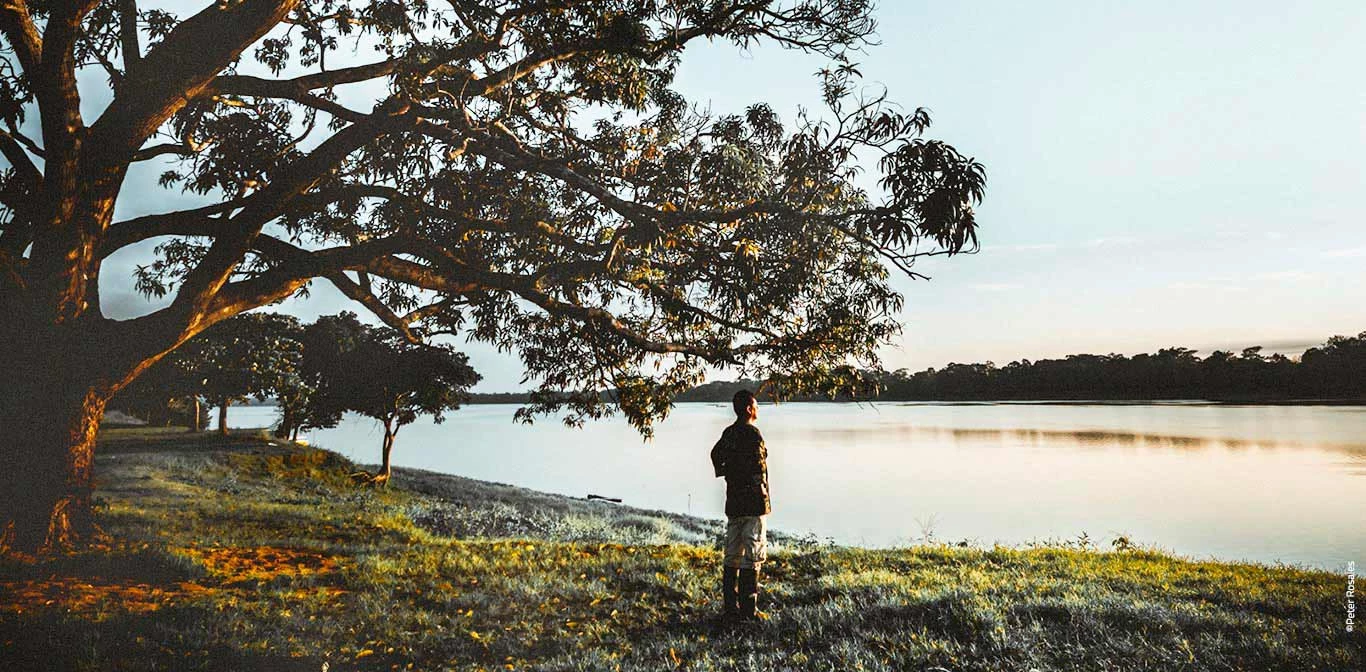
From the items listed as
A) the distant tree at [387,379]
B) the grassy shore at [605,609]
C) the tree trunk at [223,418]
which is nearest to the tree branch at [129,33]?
the grassy shore at [605,609]

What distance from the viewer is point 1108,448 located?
197 feet

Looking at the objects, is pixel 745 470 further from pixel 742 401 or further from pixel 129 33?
pixel 129 33

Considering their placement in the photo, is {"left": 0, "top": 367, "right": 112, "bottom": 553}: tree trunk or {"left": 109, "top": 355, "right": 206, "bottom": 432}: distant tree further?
{"left": 109, "top": 355, "right": 206, "bottom": 432}: distant tree

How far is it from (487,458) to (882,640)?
243ft

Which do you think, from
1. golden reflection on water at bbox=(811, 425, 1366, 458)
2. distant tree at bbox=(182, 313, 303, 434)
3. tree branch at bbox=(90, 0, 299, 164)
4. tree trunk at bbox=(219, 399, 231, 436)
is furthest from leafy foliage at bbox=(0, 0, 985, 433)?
golden reflection on water at bbox=(811, 425, 1366, 458)

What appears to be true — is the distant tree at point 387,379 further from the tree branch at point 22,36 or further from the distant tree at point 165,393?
the tree branch at point 22,36

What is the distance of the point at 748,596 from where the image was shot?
7.72 m

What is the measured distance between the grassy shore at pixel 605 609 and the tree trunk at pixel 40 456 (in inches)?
26.1

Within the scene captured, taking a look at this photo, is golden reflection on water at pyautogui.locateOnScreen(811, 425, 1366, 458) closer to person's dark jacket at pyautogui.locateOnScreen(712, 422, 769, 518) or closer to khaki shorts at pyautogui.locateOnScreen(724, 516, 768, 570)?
khaki shorts at pyautogui.locateOnScreen(724, 516, 768, 570)

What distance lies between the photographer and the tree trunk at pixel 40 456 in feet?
28.3

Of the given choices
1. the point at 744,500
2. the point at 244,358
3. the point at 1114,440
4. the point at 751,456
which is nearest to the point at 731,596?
Answer: the point at 744,500

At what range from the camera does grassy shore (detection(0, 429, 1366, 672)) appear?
6.27 metres

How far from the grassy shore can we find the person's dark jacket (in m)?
1.32

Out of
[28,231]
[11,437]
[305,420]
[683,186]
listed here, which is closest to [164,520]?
[11,437]
